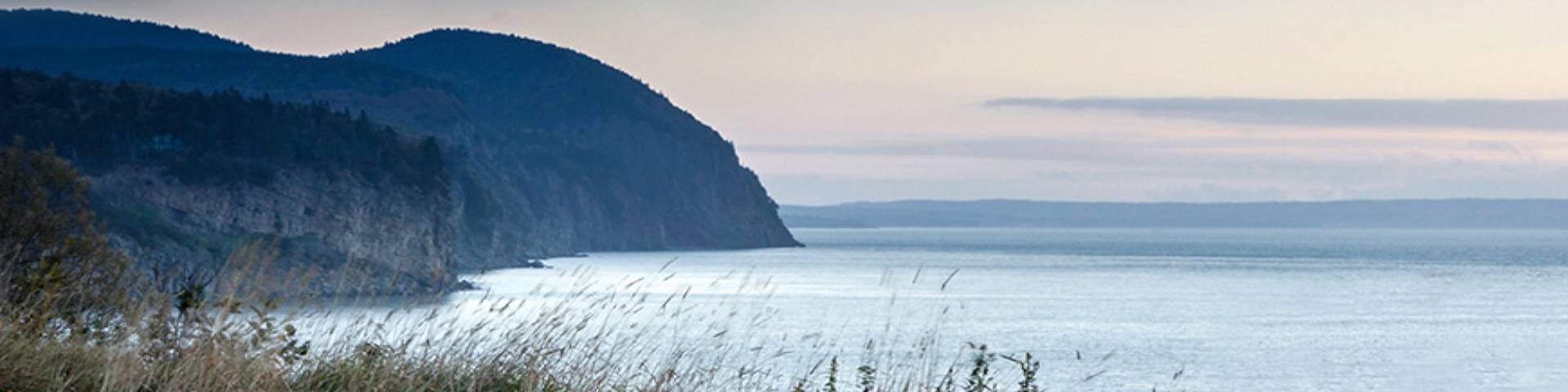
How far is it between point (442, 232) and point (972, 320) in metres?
39.2

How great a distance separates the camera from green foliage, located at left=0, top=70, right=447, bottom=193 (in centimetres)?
9169

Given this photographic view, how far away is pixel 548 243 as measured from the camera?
166 m

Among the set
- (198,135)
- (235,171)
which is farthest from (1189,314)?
(198,135)

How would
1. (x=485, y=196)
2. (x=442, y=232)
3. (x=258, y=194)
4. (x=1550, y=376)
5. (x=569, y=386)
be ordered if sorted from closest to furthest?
(x=569, y=386) → (x=1550, y=376) → (x=258, y=194) → (x=442, y=232) → (x=485, y=196)

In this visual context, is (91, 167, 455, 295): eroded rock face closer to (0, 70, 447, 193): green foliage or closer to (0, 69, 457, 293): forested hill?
(0, 69, 457, 293): forested hill

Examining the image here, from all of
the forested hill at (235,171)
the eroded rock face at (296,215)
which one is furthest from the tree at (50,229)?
the eroded rock face at (296,215)

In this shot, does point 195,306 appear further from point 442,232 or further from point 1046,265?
point 1046,265

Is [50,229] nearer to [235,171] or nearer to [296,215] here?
[296,215]

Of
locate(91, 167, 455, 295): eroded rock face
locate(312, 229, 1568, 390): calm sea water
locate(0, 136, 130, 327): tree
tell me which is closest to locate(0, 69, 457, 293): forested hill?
locate(91, 167, 455, 295): eroded rock face

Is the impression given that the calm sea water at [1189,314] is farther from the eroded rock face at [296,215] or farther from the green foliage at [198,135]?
the green foliage at [198,135]

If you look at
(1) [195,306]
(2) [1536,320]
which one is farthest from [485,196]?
(1) [195,306]

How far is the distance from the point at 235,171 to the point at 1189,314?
52.1m

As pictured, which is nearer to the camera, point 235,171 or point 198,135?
point 235,171

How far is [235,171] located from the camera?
298 feet
